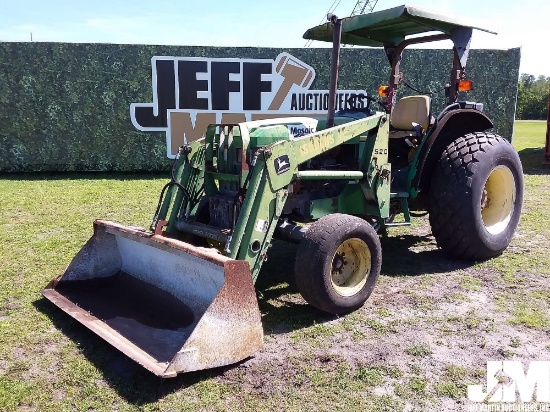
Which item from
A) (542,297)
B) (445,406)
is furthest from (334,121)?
(445,406)

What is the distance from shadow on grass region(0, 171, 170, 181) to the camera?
1151cm

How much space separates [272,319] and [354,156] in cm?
170

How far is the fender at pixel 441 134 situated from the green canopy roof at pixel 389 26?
0.85 m

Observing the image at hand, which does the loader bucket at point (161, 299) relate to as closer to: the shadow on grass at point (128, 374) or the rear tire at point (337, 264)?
the shadow on grass at point (128, 374)

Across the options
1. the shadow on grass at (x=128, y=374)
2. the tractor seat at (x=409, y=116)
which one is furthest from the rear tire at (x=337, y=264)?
the tractor seat at (x=409, y=116)

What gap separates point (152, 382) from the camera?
3025 mm

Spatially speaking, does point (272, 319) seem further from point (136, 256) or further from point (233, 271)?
point (136, 256)

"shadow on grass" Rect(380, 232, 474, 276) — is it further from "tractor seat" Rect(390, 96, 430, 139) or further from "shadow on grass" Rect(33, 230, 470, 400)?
"tractor seat" Rect(390, 96, 430, 139)

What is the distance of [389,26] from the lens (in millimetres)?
5098

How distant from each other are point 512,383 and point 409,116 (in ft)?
10.4

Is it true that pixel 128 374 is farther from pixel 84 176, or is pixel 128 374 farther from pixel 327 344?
pixel 84 176
